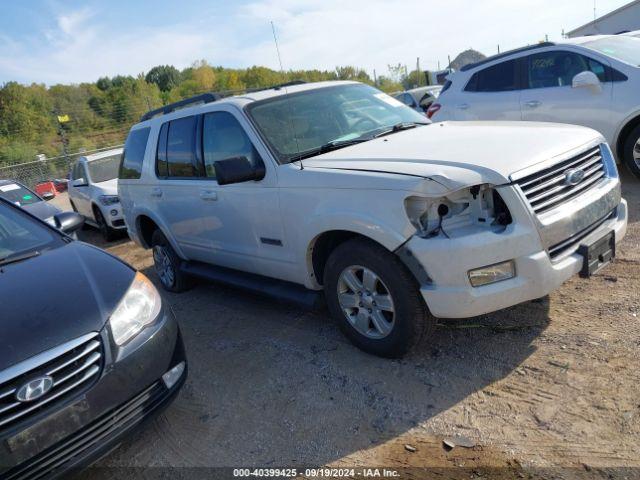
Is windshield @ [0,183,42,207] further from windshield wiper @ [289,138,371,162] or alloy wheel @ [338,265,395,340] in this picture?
alloy wheel @ [338,265,395,340]

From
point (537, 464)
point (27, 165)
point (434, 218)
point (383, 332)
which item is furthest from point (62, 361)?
point (27, 165)

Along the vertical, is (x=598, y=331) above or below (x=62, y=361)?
below

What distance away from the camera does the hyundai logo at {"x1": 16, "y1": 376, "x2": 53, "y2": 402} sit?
2377 millimetres

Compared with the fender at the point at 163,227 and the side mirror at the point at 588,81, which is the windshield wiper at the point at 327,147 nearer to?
the fender at the point at 163,227

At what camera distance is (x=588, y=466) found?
92.9 inches

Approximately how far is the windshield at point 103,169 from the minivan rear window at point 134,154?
14.4ft

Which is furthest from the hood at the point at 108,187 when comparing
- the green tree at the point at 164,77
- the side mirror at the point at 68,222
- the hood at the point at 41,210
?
the green tree at the point at 164,77

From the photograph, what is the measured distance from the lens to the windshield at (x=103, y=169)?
33.6 feet

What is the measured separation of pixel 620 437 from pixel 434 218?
1.41 m

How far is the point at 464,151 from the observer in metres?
3.29

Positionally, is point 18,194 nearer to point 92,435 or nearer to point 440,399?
point 92,435

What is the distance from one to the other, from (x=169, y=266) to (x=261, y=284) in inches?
72.2

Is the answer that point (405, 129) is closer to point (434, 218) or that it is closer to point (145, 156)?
point (434, 218)

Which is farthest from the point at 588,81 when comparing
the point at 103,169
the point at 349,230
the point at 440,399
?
the point at 103,169
